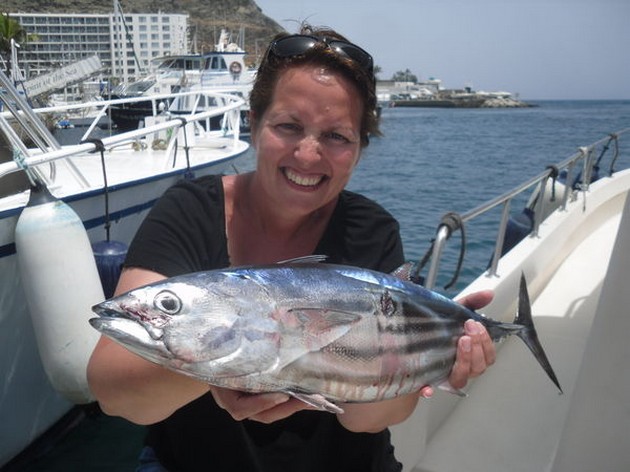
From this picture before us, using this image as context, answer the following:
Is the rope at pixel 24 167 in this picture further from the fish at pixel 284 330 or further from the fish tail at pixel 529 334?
the fish tail at pixel 529 334

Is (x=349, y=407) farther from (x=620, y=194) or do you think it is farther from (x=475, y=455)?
(x=620, y=194)

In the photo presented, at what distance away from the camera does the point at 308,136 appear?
149cm

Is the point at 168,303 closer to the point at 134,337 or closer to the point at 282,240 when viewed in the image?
the point at 134,337

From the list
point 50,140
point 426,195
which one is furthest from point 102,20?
point 50,140

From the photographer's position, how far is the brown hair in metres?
1.51

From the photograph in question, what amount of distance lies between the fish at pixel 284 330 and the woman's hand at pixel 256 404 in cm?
3

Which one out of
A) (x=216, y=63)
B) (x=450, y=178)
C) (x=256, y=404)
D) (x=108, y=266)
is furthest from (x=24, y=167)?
(x=216, y=63)

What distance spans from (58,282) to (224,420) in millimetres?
2676

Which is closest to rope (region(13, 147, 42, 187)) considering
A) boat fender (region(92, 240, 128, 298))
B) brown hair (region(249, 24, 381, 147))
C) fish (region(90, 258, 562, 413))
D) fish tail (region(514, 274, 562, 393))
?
boat fender (region(92, 240, 128, 298))

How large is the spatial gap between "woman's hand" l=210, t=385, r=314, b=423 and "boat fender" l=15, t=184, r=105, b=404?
2.98m

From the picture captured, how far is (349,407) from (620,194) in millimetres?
6132

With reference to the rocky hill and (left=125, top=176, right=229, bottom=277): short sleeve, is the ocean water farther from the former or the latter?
the rocky hill

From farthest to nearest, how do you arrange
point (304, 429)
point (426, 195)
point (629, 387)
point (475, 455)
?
1. point (426, 195)
2. point (475, 455)
3. point (629, 387)
4. point (304, 429)

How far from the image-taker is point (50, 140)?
4.71 m
